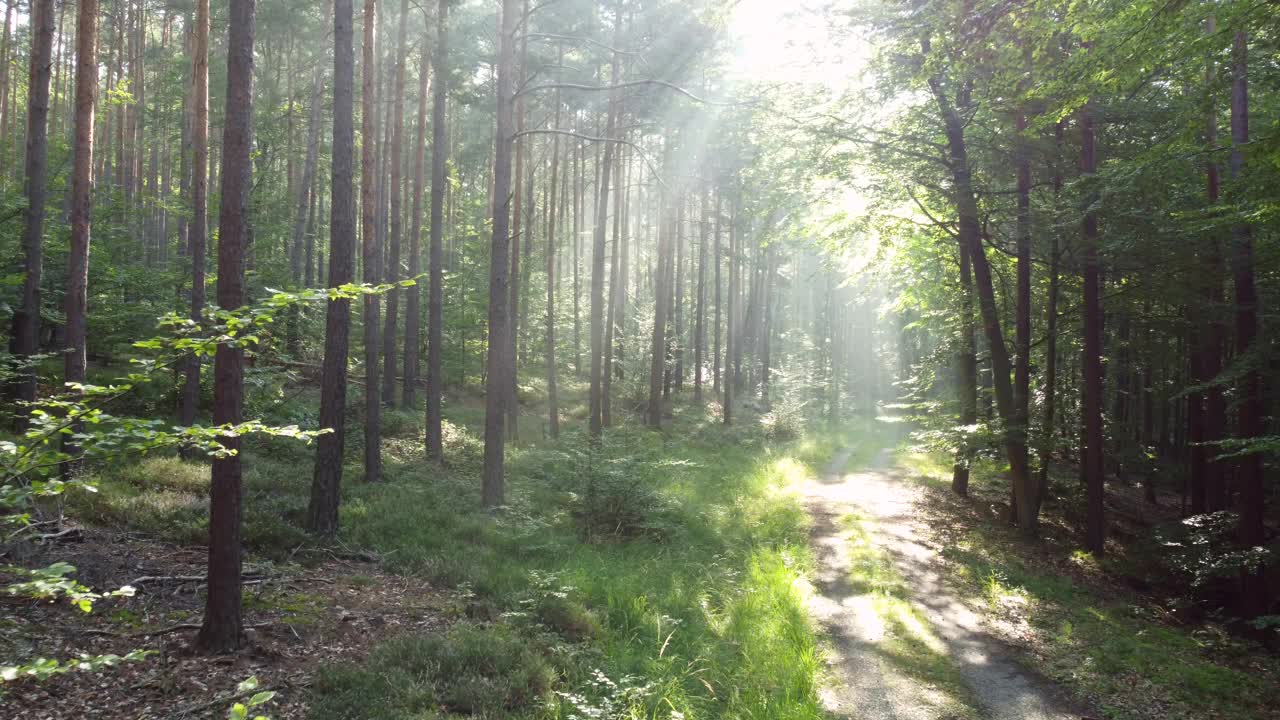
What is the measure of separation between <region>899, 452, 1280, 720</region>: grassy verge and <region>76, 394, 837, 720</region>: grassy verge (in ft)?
8.87

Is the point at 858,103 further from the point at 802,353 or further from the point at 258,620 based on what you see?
the point at 802,353

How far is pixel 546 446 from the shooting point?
18141mm

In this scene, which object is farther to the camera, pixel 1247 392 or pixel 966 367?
pixel 966 367

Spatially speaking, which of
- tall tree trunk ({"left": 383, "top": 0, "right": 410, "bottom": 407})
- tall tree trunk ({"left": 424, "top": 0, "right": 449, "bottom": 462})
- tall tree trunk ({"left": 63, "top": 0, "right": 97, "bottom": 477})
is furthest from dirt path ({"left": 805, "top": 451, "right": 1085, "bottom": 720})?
tall tree trunk ({"left": 63, "top": 0, "right": 97, "bottom": 477})

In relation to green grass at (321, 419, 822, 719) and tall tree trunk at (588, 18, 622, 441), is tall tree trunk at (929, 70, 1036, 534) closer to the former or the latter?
green grass at (321, 419, 822, 719)

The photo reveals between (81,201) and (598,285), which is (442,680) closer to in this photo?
(81,201)

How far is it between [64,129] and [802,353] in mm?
40835

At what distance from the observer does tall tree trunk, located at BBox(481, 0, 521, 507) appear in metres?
11.9

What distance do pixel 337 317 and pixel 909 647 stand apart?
839cm

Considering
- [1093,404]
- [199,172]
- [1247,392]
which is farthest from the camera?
[1093,404]

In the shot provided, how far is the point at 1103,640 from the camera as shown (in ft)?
26.9

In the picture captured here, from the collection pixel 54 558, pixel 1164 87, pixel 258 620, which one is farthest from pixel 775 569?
pixel 1164 87

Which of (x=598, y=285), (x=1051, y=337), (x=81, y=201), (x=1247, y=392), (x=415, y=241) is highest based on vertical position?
(x=415, y=241)

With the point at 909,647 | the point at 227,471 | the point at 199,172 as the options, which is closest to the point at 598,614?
the point at 909,647
